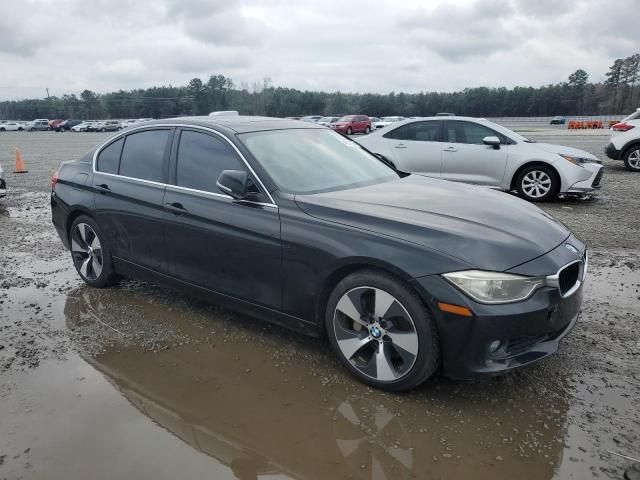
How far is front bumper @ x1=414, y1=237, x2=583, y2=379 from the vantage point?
9.08ft

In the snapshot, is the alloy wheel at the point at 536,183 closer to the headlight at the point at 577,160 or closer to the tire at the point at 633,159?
the headlight at the point at 577,160

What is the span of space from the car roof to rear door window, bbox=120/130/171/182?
145mm

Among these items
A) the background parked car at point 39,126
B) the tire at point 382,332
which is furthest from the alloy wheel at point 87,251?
the background parked car at point 39,126

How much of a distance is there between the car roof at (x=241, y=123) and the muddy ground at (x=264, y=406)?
160cm

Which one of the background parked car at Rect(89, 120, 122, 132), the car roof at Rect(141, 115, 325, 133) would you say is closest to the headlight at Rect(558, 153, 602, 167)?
the car roof at Rect(141, 115, 325, 133)

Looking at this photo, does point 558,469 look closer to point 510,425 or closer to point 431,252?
point 510,425

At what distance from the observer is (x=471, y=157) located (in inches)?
356

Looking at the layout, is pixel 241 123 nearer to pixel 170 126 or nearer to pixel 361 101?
pixel 170 126

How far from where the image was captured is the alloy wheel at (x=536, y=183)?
348 inches

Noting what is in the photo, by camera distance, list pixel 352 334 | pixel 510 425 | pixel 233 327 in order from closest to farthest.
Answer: pixel 510 425 < pixel 352 334 < pixel 233 327

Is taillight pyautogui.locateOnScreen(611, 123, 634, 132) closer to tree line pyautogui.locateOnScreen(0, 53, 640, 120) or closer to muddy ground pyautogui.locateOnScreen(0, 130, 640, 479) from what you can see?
muddy ground pyautogui.locateOnScreen(0, 130, 640, 479)

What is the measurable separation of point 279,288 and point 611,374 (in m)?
2.25

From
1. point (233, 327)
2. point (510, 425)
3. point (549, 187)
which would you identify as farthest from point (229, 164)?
point (549, 187)

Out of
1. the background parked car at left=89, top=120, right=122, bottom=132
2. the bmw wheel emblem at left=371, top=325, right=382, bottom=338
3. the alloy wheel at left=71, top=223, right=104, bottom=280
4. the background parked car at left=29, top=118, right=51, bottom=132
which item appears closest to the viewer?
the bmw wheel emblem at left=371, top=325, right=382, bottom=338
